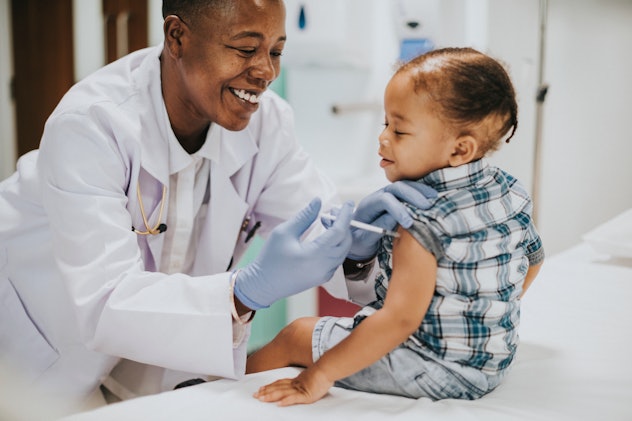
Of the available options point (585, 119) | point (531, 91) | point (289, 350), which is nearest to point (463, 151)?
point (289, 350)

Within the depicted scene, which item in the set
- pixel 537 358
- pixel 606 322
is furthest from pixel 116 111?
pixel 606 322

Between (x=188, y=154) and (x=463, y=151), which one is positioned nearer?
(x=463, y=151)

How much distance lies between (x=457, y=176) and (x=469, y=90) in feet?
0.48

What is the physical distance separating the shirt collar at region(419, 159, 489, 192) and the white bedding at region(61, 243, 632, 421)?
365 millimetres

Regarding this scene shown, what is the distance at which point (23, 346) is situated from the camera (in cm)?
137

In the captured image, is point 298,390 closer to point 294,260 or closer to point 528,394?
point 294,260

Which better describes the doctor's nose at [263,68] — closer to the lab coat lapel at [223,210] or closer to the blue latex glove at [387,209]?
the lab coat lapel at [223,210]

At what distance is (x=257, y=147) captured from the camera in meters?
1.57

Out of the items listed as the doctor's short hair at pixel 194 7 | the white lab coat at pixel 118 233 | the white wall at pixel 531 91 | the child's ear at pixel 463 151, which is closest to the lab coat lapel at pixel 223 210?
the white lab coat at pixel 118 233

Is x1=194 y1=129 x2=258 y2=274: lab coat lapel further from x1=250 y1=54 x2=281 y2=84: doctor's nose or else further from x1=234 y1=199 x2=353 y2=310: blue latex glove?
x1=234 y1=199 x2=353 y2=310: blue latex glove

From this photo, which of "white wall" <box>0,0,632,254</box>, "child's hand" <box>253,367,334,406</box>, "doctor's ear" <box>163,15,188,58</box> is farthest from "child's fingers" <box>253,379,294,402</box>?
"white wall" <box>0,0,632,254</box>

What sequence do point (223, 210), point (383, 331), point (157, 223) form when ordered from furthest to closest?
point (223, 210)
point (157, 223)
point (383, 331)

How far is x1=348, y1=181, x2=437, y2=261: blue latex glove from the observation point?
1.02 meters

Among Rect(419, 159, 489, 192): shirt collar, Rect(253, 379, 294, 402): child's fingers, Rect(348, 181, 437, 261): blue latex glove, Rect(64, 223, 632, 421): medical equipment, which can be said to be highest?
Rect(419, 159, 489, 192): shirt collar
